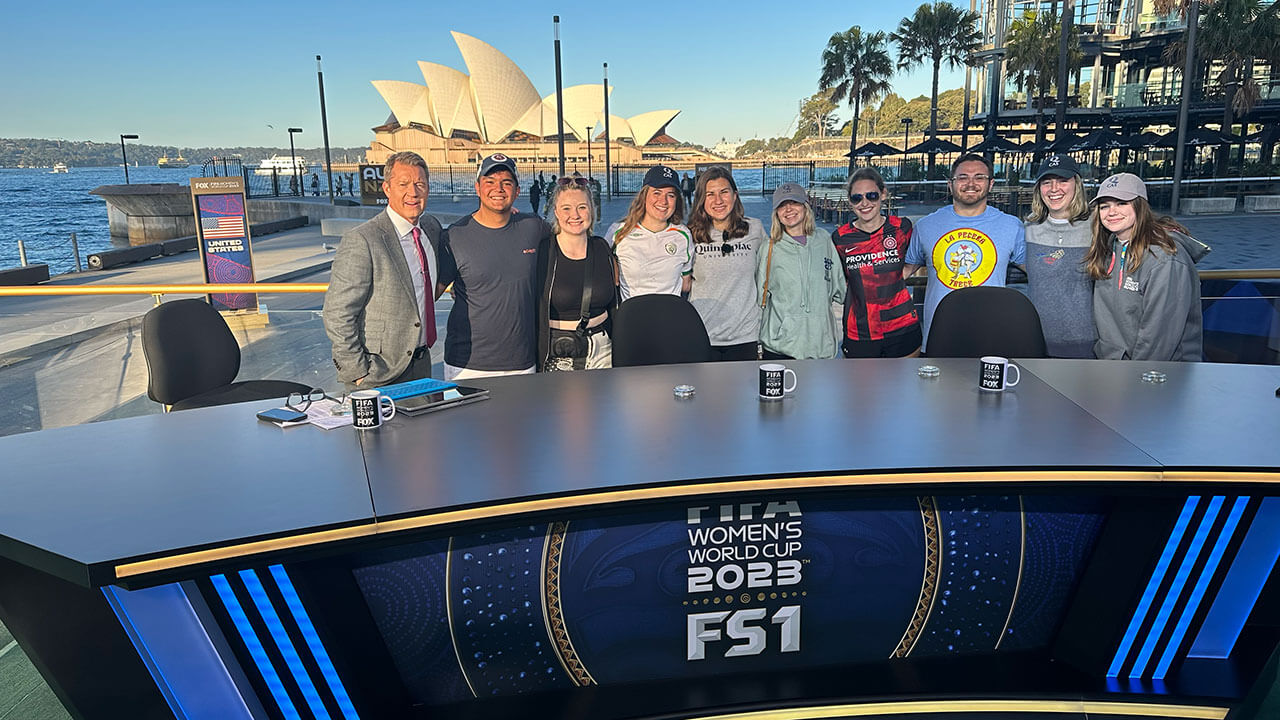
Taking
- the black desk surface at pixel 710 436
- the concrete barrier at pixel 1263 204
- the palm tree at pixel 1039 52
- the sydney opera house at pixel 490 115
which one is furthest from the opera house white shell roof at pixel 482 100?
the black desk surface at pixel 710 436

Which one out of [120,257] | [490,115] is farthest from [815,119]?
[120,257]

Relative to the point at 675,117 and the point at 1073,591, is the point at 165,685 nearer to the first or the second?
the point at 1073,591

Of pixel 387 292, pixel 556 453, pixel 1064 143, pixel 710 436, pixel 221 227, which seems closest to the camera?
pixel 556 453

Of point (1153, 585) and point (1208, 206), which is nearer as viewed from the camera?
point (1153, 585)

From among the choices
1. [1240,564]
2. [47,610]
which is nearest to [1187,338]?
[1240,564]

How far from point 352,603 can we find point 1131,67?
39980 millimetres

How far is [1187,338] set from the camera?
3244 millimetres

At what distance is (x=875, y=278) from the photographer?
367cm

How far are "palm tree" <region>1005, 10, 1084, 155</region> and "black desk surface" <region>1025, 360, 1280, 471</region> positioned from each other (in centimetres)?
2921

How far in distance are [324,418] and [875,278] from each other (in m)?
2.45

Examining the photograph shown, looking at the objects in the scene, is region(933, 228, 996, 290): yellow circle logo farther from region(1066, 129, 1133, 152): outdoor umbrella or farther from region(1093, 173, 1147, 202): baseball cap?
region(1066, 129, 1133, 152): outdoor umbrella

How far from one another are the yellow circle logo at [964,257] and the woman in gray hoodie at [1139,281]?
1.34 feet

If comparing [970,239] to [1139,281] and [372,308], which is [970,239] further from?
[372,308]

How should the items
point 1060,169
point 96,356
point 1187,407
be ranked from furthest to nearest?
point 96,356 → point 1060,169 → point 1187,407
